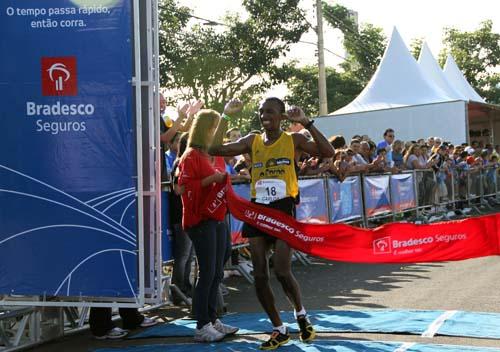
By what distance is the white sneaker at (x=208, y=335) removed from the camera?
622 cm

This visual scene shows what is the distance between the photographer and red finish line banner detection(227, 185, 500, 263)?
5.56 metres

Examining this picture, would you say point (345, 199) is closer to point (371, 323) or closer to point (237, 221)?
point (237, 221)

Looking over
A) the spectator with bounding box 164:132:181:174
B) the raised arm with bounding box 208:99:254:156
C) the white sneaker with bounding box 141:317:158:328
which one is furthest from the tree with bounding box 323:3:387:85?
the raised arm with bounding box 208:99:254:156

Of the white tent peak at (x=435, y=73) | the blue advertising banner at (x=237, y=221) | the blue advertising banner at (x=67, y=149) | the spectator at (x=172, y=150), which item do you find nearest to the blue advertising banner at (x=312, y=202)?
the blue advertising banner at (x=237, y=221)

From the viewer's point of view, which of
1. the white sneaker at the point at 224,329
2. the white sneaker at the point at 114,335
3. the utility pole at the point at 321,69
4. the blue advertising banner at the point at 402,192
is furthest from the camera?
the utility pole at the point at 321,69

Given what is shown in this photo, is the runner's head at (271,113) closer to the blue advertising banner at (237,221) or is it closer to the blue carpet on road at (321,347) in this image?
the blue carpet on road at (321,347)

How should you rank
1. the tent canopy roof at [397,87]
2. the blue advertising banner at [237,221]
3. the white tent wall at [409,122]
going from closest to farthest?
the blue advertising banner at [237,221] → the white tent wall at [409,122] → the tent canopy roof at [397,87]

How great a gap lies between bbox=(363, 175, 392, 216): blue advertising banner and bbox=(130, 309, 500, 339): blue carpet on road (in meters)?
6.65

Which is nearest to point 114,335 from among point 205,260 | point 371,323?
point 205,260

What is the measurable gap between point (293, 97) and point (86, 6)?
40.3m

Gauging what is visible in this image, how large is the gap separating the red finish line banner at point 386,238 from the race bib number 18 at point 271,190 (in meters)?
0.09

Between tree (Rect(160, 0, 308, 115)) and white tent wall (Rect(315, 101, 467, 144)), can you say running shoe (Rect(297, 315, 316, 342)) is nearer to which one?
white tent wall (Rect(315, 101, 467, 144))

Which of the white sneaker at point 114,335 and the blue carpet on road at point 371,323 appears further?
the white sneaker at point 114,335

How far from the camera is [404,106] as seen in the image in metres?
22.8
